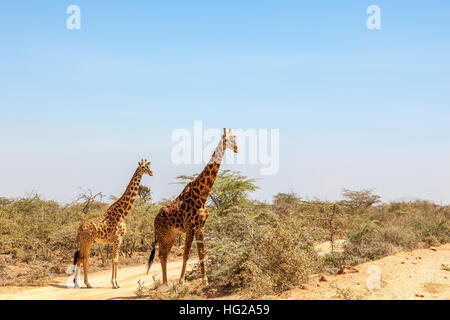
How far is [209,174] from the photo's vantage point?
10.8 meters

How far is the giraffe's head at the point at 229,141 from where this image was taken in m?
10.8

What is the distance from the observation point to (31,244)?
16656mm

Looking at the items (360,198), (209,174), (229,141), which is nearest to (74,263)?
(209,174)

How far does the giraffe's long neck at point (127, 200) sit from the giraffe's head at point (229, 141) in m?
3.18

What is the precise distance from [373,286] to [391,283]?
44 centimetres

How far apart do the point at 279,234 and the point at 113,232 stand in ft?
16.3

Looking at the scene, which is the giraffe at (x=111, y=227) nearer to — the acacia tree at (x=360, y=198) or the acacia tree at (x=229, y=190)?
the acacia tree at (x=229, y=190)

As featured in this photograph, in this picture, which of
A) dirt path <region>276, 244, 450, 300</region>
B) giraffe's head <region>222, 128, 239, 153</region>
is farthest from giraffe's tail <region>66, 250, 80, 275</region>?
dirt path <region>276, 244, 450, 300</region>

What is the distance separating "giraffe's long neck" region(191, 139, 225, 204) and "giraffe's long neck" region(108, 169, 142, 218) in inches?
103

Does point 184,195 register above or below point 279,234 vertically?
above

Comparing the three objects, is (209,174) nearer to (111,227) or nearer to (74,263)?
(111,227)
